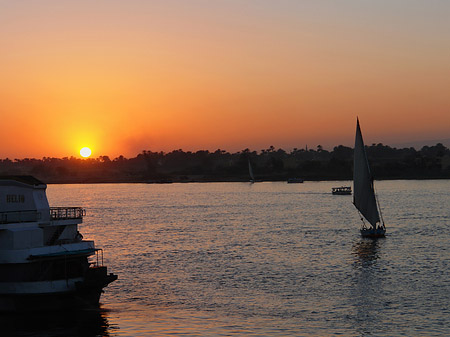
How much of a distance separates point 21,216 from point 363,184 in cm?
6255

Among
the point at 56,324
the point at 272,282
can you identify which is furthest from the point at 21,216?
the point at 272,282

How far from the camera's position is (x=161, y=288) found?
59.1m

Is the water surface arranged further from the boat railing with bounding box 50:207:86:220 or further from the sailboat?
the boat railing with bounding box 50:207:86:220

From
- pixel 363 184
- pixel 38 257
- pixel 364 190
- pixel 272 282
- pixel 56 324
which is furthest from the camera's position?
pixel 363 184

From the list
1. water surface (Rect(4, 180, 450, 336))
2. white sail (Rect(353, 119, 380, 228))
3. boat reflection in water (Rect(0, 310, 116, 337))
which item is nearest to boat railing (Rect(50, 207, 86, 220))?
boat reflection in water (Rect(0, 310, 116, 337))

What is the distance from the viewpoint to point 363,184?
99938mm

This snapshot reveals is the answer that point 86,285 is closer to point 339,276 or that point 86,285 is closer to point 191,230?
point 339,276

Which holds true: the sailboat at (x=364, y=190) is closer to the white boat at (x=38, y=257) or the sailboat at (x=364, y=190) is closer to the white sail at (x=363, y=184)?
the white sail at (x=363, y=184)

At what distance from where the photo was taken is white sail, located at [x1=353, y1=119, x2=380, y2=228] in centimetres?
9844

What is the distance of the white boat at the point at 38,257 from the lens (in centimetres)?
4544

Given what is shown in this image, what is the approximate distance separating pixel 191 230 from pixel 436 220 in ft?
165

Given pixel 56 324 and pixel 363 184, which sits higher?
pixel 363 184

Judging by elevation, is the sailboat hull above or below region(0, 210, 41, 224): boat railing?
below

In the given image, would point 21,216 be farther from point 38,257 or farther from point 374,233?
point 374,233
